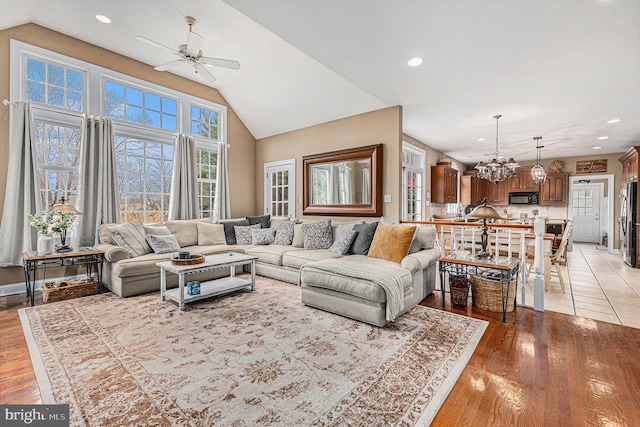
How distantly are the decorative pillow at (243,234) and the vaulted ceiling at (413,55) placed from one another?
2205 millimetres

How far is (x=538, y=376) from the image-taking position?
6.54 ft

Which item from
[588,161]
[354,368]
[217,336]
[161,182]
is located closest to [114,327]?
→ [217,336]

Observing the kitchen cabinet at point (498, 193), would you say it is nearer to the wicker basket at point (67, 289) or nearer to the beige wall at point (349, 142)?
the beige wall at point (349, 142)

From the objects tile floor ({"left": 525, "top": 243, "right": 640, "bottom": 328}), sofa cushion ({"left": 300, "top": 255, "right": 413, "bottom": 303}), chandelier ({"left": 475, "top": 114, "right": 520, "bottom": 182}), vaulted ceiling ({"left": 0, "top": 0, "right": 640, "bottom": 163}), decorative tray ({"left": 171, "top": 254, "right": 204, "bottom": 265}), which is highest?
vaulted ceiling ({"left": 0, "top": 0, "right": 640, "bottom": 163})

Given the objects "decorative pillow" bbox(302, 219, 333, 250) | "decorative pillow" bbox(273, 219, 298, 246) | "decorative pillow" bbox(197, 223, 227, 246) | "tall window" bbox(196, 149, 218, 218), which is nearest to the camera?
"decorative pillow" bbox(302, 219, 333, 250)

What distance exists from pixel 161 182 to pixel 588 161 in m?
10.6

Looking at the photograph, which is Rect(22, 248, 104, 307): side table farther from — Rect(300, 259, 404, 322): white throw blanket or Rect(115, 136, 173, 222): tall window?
Rect(300, 259, 404, 322): white throw blanket

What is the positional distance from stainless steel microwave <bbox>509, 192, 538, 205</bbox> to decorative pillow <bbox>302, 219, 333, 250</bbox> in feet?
23.8

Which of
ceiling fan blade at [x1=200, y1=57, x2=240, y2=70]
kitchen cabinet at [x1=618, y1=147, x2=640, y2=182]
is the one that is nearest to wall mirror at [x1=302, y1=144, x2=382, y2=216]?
ceiling fan blade at [x1=200, y1=57, x2=240, y2=70]

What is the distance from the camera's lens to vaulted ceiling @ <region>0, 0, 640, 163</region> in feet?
7.78

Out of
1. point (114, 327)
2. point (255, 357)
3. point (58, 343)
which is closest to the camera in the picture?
point (255, 357)

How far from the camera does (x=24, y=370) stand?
203 centimetres

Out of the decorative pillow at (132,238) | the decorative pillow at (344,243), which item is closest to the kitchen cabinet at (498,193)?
the decorative pillow at (344,243)

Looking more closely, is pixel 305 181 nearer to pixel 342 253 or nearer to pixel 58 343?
pixel 342 253
